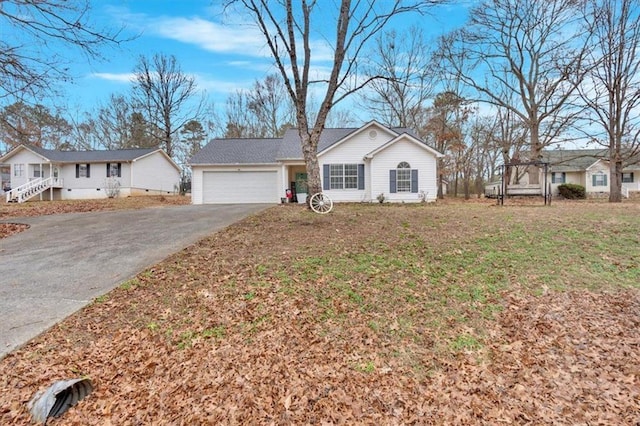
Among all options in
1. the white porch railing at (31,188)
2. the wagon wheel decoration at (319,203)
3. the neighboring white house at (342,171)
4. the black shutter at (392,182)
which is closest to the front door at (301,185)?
the neighboring white house at (342,171)

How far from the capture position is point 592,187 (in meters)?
30.2

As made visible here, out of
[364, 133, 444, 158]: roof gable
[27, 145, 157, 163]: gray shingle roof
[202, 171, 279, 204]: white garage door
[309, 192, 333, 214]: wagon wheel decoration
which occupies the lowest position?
[309, 192, 333, 214]: wagon wheel decoration

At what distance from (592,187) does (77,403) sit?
38.3 meters

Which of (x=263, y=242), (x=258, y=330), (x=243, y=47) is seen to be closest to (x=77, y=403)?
(x=258, y=330)

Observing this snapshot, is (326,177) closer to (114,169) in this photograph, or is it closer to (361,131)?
(361,131)

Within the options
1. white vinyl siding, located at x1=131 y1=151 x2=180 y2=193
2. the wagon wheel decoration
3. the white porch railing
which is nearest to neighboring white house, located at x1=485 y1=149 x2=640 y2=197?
the wagon wheel decoration

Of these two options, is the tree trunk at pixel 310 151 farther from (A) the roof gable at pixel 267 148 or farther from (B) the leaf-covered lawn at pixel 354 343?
(A) the roof gable at pixel 267 148

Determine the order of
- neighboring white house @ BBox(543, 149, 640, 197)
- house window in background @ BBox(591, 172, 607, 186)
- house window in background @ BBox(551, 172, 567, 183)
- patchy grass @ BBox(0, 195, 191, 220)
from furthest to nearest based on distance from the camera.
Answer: house window in background @ BBox(551, 172, 567, 183)
house window in background @ BBox(591, 172, 607, 186)
neighboring white house @ BBox(543, 149, 640, 197)
patchy grass @ BBox(0, 195, 191, 220)

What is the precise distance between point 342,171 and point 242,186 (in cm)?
574

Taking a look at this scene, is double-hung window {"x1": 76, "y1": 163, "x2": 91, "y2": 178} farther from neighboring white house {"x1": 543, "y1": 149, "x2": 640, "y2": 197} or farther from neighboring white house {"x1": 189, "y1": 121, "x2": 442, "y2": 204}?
neighboring white house {"x1": 543, "y1": 149, "x2": 640, "y2": 197}

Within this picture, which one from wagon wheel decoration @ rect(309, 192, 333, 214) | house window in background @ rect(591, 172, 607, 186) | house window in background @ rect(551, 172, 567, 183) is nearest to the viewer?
wagon wheel decoration @ rect(309, 192, 333, 214)

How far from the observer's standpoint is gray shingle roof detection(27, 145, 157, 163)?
1048 inches

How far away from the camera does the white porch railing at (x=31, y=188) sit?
22.7m

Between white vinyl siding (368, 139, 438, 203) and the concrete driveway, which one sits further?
white vinyl siding (368, 139, 438, 203)
